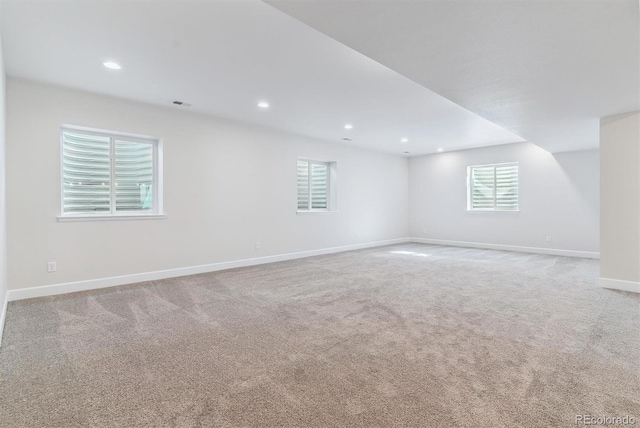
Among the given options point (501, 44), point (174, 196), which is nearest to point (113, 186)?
point (174, 196)

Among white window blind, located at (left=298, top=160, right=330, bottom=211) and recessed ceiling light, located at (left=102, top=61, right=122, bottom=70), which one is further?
white window blind, located at (left=298, top=160, right=330, bottom=211)

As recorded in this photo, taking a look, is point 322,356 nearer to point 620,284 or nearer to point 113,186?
point 113,186

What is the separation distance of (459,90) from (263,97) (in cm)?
240

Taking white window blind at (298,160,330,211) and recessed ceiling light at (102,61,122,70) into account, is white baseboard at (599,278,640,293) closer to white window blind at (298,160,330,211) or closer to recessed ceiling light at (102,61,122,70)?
white window blind at (298,160,330,211)

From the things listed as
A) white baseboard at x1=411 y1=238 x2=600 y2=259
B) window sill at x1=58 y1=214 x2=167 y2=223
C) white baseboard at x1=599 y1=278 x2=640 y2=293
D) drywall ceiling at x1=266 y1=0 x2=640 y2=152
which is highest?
drywall ceiling at x1=266 y1=0 x2=640 y2=152

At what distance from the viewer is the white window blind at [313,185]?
23.0 ft

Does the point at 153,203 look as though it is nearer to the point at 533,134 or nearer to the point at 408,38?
the point at 408,38

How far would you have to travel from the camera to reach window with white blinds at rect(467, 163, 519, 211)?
7.56m

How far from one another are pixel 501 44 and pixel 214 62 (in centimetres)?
253

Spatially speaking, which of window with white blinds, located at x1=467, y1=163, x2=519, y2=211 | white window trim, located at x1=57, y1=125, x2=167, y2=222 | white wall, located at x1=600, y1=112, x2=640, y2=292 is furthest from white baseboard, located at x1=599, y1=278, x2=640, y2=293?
white window trim, located at x1=57, y1=125, x2=167, y2=222

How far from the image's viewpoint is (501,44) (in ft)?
7.45

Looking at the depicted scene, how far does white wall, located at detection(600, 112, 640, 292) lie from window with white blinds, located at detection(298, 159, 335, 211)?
4835mm

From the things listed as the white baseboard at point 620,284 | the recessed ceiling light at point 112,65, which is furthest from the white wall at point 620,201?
the recessed ceiling light at point 112,65

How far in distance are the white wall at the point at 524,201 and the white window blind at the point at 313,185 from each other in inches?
124
